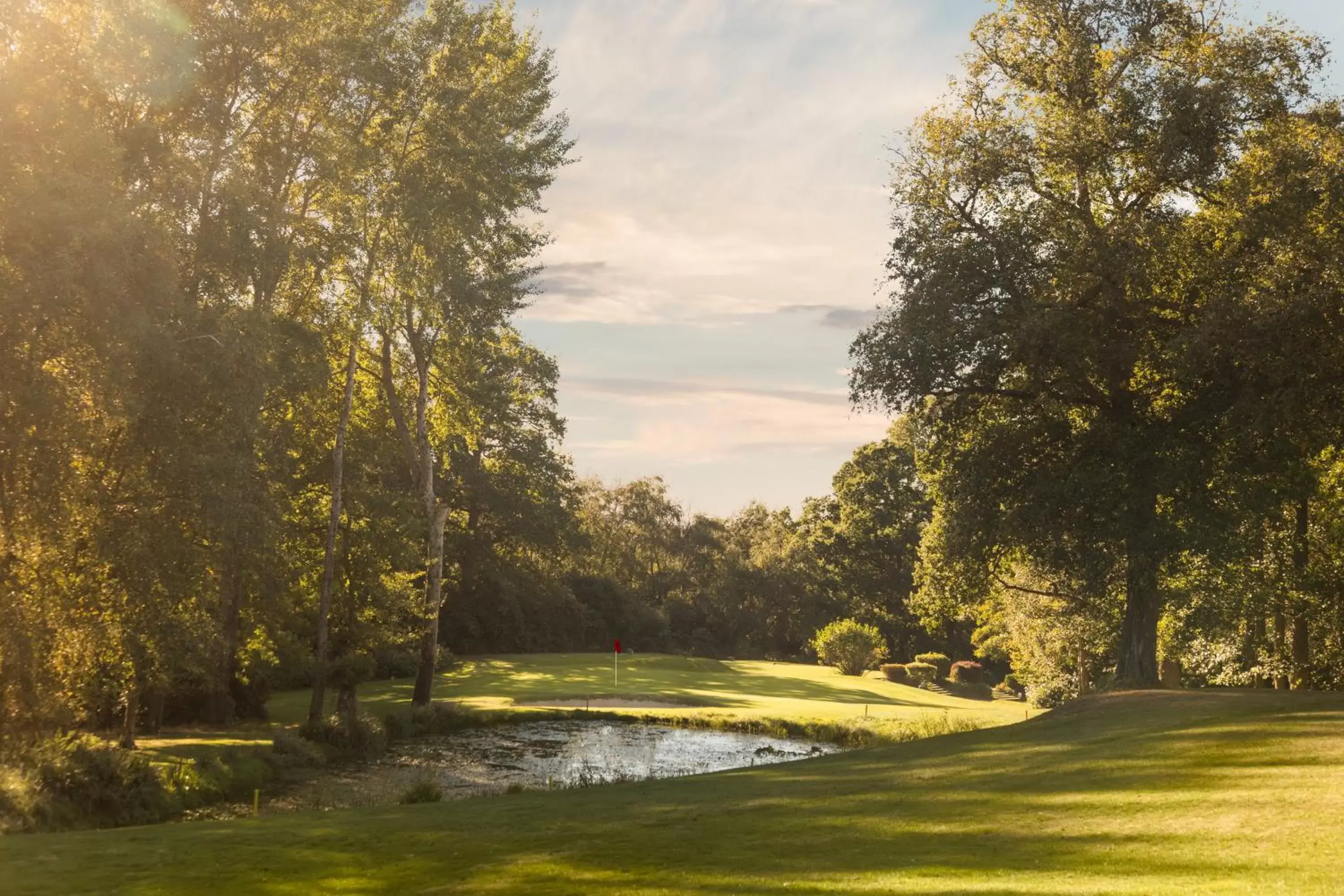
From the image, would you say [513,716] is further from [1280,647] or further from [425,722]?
[1280,647]

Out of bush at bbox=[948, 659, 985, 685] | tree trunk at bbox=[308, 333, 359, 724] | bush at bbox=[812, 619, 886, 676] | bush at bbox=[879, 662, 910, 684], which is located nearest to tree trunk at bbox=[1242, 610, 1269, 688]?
tree trunk at bbox=[308, 333, 359, 724]

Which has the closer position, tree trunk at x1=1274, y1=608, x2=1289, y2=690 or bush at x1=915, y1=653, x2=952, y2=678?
tree trunk at x1=1274, y1=608, x2=1289, y2=690

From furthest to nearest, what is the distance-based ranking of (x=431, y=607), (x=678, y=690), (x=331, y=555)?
(x=678, y=690), (x=431, y=607), (x=331, y=555)

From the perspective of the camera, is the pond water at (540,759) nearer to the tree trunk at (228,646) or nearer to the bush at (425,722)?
the bush at (425,722)

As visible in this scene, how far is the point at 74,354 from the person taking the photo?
19672mm

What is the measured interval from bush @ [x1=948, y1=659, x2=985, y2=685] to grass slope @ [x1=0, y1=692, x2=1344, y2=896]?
4680cm

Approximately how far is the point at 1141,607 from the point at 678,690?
2149 centimetres

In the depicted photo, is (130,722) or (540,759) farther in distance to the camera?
(540,759)

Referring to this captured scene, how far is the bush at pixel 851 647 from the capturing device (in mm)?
63969

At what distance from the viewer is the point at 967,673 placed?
215ft

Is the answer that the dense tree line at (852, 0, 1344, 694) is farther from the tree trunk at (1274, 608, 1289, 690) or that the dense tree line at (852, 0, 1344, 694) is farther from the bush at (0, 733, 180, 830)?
the bush at (0, 733, 180, 830)

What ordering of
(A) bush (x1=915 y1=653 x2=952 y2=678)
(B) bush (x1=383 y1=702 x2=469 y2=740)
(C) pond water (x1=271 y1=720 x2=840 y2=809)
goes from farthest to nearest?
(A) bush (x1=915 y1=653 x2=952 y2=678)
(B) bush (x1=383 y1=702 x2=469 y2=740)
(C) pond water (x1=271 y1=720 x2=840 y2=809)

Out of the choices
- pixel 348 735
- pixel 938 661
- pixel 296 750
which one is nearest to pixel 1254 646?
pixel 348 735

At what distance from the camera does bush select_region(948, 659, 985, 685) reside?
64.9 m
